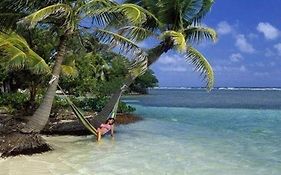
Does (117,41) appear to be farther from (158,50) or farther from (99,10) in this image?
(158,50)

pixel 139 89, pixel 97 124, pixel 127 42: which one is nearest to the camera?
pixel 127 42

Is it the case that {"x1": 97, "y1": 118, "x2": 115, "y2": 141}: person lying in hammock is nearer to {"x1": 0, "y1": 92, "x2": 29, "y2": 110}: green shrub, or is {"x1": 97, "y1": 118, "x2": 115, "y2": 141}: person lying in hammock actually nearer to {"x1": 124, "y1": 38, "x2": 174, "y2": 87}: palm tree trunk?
{"x1": 124, "y1": 38, "x2": 174, "y2": 87}: palm tree trunk

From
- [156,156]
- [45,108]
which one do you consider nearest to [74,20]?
[45,108]

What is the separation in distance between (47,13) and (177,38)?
4.87 metres

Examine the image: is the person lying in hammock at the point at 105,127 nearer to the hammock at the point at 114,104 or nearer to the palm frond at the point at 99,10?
the hammock at the point at 114,104

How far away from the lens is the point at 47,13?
9.85 metres

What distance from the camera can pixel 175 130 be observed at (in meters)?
17.4

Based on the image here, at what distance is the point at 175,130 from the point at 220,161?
6.92 metres

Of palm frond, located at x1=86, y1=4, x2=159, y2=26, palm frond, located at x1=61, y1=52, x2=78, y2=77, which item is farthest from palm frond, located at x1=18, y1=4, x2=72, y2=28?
palm frond, located at x1=61, y1=52, x2=78, y2=77

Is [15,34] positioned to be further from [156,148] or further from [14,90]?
[14,90]

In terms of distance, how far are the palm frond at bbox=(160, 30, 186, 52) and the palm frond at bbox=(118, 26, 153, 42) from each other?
Result: 507 mm

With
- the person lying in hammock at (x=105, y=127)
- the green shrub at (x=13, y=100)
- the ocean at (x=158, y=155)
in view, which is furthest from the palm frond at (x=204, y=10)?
the green shrub at (x=13, y=100)

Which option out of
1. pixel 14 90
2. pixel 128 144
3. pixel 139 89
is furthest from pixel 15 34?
pixel 139 89

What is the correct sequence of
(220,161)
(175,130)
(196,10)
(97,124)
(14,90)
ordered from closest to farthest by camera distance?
(220,161) → (97,124) → (196,10) → (175,130) → (14,90)
